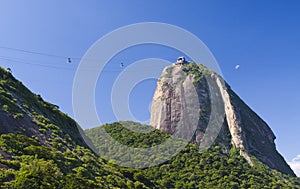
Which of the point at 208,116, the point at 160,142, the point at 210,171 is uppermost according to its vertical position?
the point at 208,116

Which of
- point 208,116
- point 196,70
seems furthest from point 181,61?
point 208,116

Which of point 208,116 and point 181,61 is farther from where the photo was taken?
point 181,61

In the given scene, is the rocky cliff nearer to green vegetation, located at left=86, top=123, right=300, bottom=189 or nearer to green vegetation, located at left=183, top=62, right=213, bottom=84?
green vegetation, located at left=183, top=62, right=213, bottom=84

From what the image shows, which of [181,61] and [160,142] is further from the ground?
[181,61]

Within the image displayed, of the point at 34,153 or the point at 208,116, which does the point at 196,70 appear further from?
the point at 34,153

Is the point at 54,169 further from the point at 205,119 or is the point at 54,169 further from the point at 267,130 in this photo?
the point at 267,130

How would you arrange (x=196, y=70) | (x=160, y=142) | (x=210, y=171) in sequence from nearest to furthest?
(x=210, y=171) → (x=160, y=142) → (x=196, y=70)
